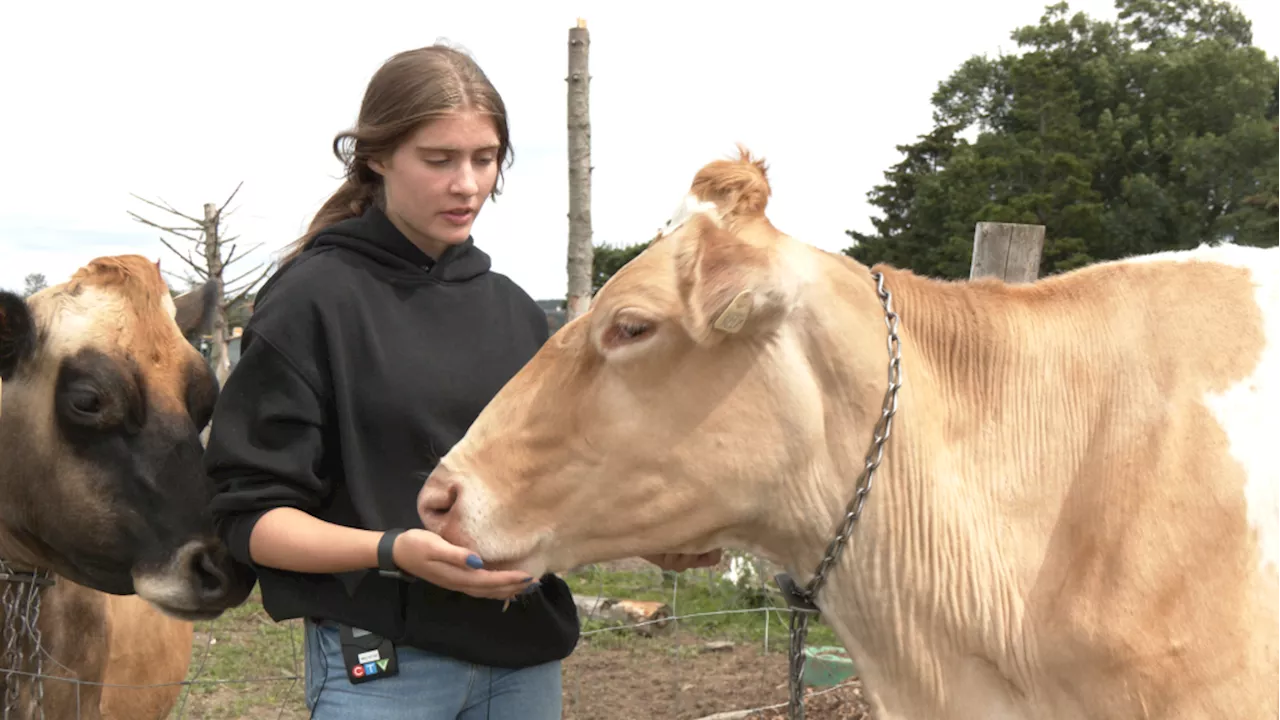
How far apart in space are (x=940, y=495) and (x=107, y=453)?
2.74 metres

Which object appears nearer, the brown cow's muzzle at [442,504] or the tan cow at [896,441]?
the tan cow at [896,441]

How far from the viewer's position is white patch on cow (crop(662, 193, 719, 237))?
2.54m

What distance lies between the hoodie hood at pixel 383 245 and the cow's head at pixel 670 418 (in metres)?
0.52

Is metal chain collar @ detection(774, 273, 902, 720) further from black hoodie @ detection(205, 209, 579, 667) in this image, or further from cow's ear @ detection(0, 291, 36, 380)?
cow's ear @ detection(0, 291, 36, 380)

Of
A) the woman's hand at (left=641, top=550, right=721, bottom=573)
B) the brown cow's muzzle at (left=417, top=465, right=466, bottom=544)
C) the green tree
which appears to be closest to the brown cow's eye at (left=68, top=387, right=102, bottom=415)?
the brown cow's muzzle at (left=417, top=465, right=466, bottom=544)

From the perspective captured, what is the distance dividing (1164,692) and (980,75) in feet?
168

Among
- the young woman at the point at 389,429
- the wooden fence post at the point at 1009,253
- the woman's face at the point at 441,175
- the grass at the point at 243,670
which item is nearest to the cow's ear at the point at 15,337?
the young woman at the point at 389,429

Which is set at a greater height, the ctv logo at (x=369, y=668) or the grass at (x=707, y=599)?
the ctv logo at (x=369, y=668)

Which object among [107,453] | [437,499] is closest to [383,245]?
[437,499]

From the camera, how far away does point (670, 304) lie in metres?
2.45

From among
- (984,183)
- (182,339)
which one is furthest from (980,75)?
(182,339)

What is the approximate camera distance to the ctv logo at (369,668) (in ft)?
8.54

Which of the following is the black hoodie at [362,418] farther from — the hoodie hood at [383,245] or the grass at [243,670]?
the grass at [243,670]

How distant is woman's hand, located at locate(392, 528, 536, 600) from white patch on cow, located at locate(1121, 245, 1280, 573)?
157 centimetres
